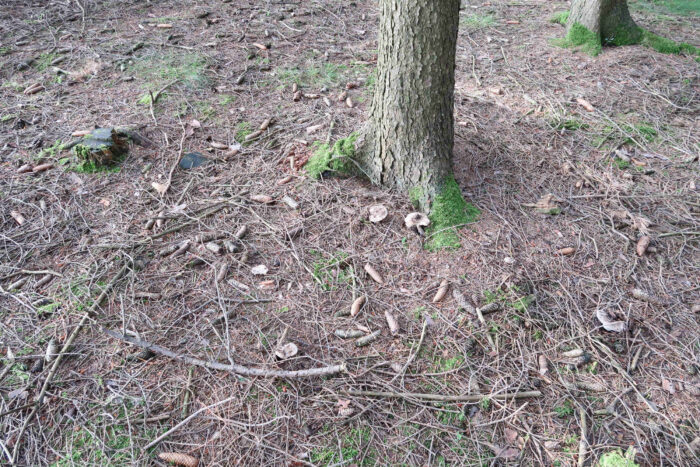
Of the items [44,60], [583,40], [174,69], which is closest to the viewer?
[174,69]

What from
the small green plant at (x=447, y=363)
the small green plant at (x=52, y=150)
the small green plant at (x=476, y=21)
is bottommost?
the small green plant at (x=447, y=363)

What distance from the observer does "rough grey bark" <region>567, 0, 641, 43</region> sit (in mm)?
5312

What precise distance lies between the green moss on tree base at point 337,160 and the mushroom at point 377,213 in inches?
17.0

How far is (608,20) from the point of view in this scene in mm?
5359

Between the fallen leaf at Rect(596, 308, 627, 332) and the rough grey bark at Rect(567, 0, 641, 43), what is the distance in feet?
14.1

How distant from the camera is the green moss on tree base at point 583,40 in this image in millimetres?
5270

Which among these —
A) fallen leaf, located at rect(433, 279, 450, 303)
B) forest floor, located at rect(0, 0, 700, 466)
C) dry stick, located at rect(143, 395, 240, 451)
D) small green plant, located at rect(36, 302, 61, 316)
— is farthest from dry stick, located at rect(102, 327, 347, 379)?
fallen leaf, located at rect(433, 279, 450, 303)

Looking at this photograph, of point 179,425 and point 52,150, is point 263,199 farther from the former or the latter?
point 52,150

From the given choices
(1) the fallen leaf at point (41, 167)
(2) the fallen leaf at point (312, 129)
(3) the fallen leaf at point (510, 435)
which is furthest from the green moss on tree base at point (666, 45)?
(1) the fallen leaf at point (41, 167)

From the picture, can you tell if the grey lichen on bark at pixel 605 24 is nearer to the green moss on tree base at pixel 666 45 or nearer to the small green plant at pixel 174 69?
the green moss on tree base at pixel 666 45

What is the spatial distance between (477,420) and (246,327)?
1.33m

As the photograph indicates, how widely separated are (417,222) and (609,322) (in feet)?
4.22

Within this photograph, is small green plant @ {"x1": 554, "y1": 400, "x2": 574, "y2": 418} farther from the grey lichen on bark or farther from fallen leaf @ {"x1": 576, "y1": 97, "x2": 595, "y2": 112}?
the grey lichen on bark

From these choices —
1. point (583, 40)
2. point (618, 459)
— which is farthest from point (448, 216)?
point (583, 40)
